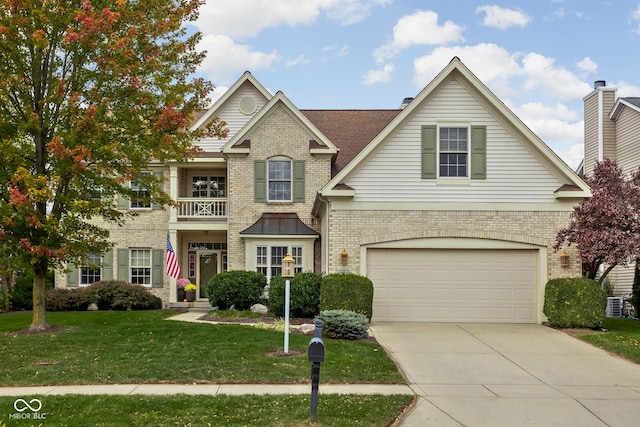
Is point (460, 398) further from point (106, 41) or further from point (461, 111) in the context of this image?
point (106, 41)

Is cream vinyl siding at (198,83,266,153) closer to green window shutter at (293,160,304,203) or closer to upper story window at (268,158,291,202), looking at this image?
upper story window at (268,158,291,202)

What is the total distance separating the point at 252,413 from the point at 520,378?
504cm

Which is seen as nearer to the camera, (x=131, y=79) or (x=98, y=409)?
(x=98, y=409)

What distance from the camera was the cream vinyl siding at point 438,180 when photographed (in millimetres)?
16906

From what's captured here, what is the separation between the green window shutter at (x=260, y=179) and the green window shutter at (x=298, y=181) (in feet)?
3.53

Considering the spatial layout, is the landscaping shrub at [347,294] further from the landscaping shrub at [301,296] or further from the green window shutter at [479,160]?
the green window shutter at [479,160]

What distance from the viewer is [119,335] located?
13742 mm

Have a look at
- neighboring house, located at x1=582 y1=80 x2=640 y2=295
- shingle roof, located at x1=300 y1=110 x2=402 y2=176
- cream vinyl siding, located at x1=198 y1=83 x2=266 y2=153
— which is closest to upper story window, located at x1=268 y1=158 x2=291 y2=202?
shingle roof, located at x1=300 y1=110 x2=402 y2=176

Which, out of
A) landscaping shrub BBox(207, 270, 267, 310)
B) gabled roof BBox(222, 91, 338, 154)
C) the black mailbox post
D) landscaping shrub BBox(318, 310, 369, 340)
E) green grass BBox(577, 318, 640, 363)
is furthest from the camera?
gabled roof BBox(222, 91, 338, 154)

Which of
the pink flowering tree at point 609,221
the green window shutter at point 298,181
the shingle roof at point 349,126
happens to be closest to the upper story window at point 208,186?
the green window shutter at point 298,181

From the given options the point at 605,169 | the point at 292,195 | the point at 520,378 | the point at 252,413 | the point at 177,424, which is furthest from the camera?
the point at 292,195

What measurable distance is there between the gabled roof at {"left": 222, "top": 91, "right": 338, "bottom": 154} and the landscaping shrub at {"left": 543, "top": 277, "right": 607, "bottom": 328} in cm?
964

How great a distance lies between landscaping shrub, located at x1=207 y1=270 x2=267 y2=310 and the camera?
19.3m

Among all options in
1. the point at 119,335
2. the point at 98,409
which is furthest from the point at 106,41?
the point at 98,409
